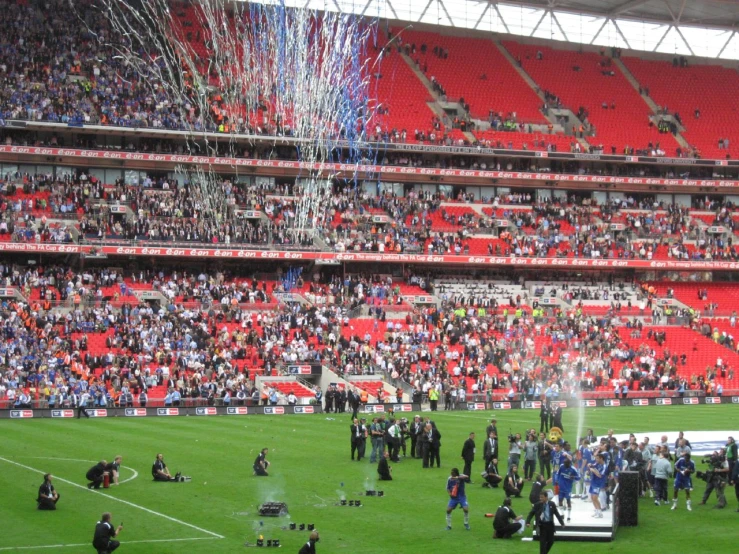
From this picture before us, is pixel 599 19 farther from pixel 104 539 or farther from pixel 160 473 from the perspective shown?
pixel 104 539

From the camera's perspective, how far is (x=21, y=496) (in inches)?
969

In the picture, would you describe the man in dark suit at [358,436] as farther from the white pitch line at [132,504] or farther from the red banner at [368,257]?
the red banner at [368,257]

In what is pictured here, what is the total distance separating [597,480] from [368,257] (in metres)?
42.9

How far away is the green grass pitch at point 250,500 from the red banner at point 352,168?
1063 inches

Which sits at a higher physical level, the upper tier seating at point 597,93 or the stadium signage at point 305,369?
the upper tier seating at point 597,93

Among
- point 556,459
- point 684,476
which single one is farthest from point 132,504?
point 684,476

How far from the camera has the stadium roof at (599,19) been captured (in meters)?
80.8

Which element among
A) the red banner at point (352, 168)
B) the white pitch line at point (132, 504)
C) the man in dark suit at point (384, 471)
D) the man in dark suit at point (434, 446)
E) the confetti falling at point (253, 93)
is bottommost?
the white pitch line at point (132, 504)

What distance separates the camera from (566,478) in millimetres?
21906

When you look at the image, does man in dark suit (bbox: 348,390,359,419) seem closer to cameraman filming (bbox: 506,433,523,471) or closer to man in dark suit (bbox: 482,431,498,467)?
man in dark suit (bbox: 482,431,498,467)

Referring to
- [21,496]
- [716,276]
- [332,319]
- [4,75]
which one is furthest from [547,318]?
[21,496]

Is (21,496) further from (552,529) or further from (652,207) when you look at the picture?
(652,207)

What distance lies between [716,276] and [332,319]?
Answer: 30.6 m

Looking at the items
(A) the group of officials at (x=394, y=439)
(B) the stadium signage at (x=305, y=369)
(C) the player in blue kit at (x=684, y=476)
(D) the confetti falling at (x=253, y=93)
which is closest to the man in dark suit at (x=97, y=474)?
(A) the group of officials at (x=394, y=439)
